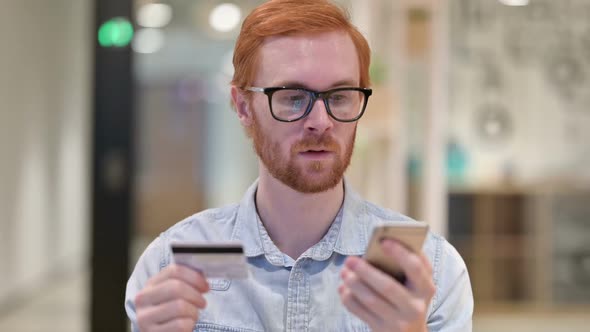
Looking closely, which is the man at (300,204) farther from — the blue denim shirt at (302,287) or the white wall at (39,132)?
the white wall at (39,132)

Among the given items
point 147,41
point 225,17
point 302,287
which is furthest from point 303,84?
point 147,41

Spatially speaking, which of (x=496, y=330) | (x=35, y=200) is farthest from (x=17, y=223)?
(x=496, y=330)

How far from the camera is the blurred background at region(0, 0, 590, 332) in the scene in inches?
175

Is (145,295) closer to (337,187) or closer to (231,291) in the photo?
(231,291)

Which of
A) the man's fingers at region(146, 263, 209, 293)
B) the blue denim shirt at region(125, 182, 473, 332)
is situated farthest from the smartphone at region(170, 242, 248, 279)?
the blue denim shirt at region(125, 182, 473, 332)

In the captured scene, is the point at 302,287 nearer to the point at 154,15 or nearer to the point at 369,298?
the point at 369,298

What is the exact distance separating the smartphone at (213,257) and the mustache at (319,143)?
1.03 ft

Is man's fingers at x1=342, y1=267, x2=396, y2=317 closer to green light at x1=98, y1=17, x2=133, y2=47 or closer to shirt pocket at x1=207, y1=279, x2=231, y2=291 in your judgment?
shirt pocket at x1=207, y1=279, x2=231, y2=291

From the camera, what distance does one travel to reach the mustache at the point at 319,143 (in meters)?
1.41

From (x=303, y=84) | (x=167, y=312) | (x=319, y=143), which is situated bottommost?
(x=167, y=312)

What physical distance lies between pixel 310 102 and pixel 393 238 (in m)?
0.40

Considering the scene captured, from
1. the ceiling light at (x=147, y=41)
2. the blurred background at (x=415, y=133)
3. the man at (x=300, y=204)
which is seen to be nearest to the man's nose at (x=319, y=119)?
the man at (x=300, y=204)

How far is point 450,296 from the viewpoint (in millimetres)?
1473

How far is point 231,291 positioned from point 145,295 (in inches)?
12.2
